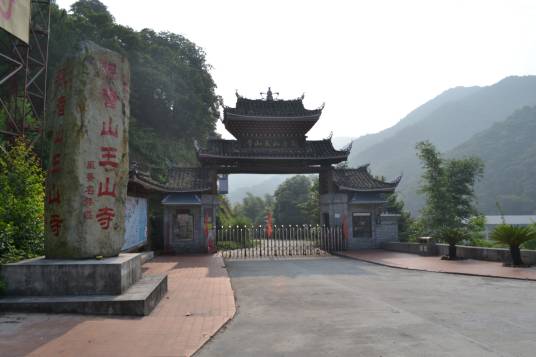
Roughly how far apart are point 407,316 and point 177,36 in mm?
44165

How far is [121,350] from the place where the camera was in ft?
16.5

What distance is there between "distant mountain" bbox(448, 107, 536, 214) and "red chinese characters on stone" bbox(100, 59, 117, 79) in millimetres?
73759

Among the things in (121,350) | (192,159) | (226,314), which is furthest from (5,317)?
(192,159)

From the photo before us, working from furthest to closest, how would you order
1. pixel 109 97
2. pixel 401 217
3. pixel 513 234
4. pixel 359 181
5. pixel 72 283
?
1. pixel 401 217
2. pixel 359 181
3. pixel 513 234
4. pixel 109 97
5. pixel 72 283

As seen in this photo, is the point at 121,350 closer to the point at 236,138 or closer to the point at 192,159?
the point at 236,138

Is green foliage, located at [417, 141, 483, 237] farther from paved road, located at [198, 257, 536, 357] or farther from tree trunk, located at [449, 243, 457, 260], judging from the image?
paved road, located at [198, 257, 536, 357]

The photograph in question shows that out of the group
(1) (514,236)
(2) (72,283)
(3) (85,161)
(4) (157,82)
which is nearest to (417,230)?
(1) (514,236)

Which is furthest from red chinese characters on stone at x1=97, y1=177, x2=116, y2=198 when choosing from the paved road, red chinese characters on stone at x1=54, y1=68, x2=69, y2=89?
the paved road

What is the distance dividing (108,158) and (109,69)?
6.06ft

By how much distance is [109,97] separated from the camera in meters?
8.02

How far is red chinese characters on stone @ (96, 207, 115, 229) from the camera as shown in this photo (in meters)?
7.59

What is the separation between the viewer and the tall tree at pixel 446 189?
29.7 m

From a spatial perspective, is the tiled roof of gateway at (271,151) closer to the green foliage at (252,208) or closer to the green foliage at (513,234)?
the green foliage at (513,234)

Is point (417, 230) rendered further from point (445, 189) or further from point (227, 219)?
point (227, 219)
